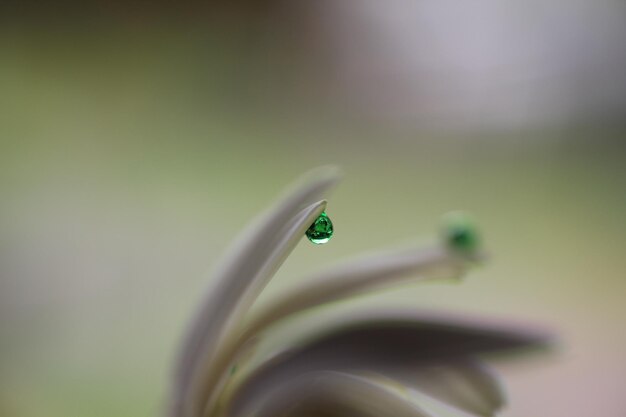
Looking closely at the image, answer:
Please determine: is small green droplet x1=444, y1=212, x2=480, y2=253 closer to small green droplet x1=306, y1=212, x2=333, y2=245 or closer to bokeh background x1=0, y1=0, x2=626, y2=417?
small green droplet x1=306, y1=212, x2=333, y2=245

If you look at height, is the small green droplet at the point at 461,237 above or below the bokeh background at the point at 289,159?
below

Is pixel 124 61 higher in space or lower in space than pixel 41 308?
higher

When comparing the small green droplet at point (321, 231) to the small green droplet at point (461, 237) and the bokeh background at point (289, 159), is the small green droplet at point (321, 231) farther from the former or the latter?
the bokeh background at point (289, 159)

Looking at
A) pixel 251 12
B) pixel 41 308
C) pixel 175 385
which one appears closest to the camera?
pixel 175 385

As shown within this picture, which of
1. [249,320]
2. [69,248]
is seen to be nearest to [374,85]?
[69,248]

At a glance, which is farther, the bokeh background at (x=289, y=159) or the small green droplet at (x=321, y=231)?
the bokeh background at (x=289, y=159)

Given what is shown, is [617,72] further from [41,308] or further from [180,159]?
[41,308]

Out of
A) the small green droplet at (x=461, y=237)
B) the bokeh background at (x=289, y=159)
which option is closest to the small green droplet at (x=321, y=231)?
the small green droplet at (x=461, y=237)

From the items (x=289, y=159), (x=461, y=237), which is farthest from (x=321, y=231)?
(x=289, y=159)

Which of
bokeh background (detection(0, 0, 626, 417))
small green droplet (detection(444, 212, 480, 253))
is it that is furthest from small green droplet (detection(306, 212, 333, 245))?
bokeh background (detection(0, 0, 626, 417))
